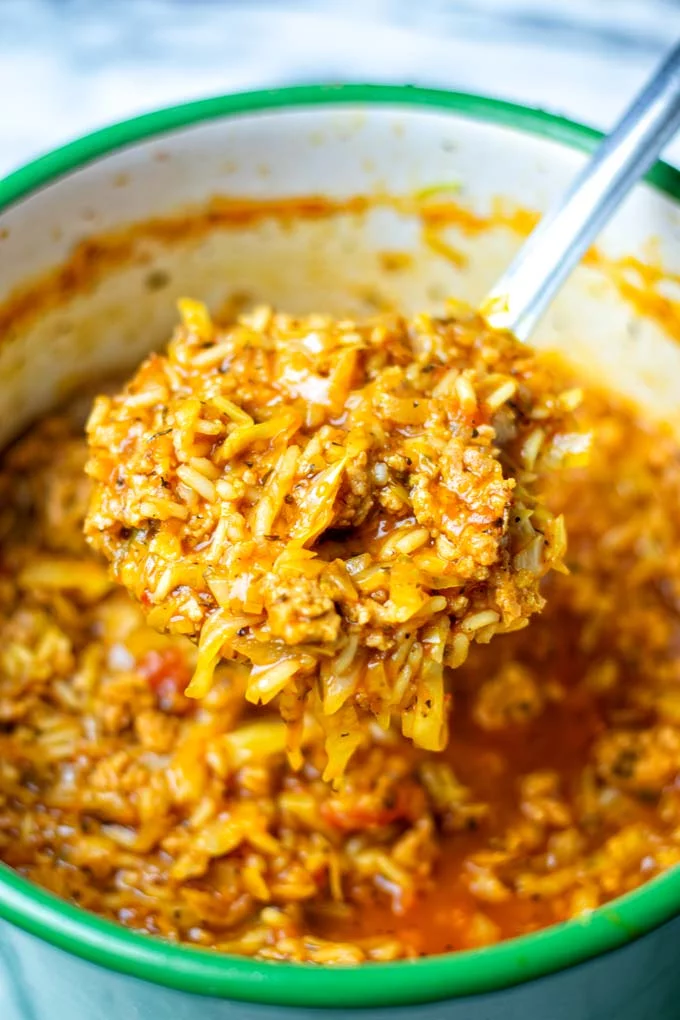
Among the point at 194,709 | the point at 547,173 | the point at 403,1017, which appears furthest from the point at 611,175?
the point at 403,1017

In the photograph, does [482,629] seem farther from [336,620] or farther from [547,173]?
[547,173]

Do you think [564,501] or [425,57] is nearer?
[564,501]

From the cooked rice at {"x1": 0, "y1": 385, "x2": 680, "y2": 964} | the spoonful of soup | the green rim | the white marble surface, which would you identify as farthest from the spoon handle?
the white marble surface

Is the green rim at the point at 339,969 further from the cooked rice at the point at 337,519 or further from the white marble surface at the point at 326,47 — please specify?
the white marble surface at the point at 326,47

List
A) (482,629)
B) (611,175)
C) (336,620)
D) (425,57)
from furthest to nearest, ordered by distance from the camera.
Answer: (425,57), (611,175), (482,629), (336,620)

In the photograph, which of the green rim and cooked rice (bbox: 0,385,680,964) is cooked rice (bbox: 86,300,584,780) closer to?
cooked rice (bbox: 0,385,680,964)

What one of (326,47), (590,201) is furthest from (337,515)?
(326,47)

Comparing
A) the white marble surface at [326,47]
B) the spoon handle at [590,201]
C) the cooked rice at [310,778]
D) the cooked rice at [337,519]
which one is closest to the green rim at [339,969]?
the cooked rice at [337,519]

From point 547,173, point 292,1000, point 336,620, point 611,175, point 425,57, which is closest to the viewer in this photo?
point 292,1000
